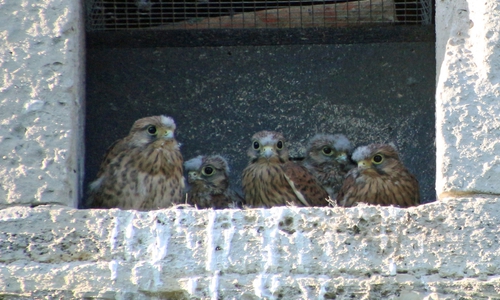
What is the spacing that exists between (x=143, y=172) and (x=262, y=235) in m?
0.99

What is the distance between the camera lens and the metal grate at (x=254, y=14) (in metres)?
5.61

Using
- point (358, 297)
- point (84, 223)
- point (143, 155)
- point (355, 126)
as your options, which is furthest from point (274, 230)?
point (355, 126)

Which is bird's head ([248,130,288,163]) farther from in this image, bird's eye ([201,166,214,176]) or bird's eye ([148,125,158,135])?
bird's eye ([148,125,158,135])

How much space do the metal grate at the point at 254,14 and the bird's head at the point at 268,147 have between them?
72 centimetres

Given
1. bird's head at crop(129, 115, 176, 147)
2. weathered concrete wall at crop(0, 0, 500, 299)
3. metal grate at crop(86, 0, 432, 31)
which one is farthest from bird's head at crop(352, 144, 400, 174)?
weathered concrete wall at crop(0, 0, 500, 299)

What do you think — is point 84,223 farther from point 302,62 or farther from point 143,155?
point 302,62

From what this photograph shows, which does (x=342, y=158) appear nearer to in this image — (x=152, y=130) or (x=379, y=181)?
(x=379, y=181)

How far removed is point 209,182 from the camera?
17.7 ft

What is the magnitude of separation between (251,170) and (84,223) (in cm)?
144

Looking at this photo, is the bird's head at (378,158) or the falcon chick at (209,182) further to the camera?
the falcon chick at (209,182)

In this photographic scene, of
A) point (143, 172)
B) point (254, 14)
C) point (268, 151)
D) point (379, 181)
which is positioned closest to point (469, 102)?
point (379, 181)

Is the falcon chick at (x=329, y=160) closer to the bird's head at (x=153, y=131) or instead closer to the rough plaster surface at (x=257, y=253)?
the bird's head at (x=153, y=131)

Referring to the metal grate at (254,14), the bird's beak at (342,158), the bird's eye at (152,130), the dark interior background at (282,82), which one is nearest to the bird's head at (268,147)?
the dark interior background at (282,82)

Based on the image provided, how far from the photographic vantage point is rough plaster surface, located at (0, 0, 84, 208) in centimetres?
406
